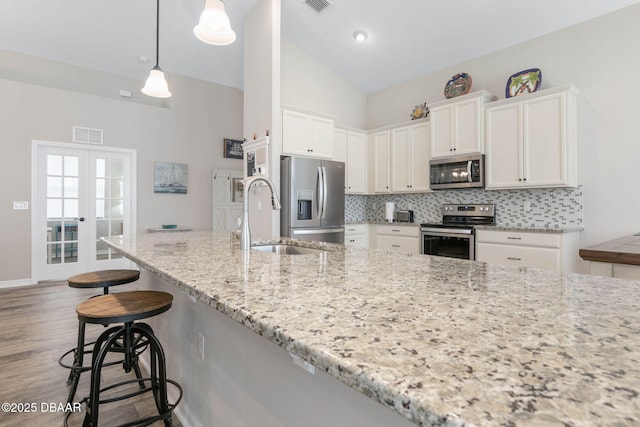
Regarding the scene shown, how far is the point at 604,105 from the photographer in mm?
3430

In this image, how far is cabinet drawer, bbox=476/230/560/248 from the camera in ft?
10.7

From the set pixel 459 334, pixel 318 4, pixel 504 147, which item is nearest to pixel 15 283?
pixel 318 4

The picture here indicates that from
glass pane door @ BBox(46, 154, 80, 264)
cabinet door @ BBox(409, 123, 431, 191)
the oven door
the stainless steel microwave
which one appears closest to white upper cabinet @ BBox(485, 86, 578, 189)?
the stainless steel microwave

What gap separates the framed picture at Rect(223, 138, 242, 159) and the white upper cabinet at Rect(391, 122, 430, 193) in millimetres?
3261

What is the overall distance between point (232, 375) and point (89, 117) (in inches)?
221

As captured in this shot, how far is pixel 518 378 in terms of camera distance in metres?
0.42

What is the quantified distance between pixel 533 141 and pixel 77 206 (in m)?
6.41

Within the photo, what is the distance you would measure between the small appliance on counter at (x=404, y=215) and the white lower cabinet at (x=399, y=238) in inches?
16.2

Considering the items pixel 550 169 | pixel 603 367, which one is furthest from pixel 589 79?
pixel 603 367

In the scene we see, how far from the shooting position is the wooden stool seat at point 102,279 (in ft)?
6.72

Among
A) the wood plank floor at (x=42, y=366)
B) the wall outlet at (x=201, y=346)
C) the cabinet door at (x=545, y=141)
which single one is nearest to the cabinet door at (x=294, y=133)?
the cabinet door at (x=545, y=141)

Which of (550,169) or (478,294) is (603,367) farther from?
(550,169)

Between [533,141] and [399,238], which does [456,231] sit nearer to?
[399,238]

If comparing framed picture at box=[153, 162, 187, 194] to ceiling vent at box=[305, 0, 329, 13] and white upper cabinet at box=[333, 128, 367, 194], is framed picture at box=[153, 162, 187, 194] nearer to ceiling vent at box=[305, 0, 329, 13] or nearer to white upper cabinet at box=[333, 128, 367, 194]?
white upper cabinet at box=[333, 128, 367, 194]
